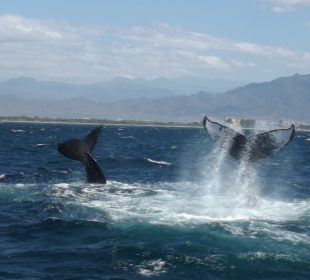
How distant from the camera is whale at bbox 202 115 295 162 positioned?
58.6 feet

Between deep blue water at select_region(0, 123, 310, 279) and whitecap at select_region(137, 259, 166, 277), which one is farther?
deep blue water at select_region(0, 123, 310, 279)

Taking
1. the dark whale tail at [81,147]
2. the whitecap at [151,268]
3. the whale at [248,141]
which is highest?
the whale at [248,141]

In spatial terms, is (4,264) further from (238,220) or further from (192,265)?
(238,220)

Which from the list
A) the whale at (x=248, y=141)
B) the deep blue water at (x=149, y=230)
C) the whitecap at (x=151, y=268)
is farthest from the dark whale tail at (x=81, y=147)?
the whitecap at (x=151, y=268)

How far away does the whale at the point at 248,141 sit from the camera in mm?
17875

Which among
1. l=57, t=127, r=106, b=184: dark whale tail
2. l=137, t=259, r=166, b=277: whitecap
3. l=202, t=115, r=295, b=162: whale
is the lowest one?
l=137, t=259, r=166, b=277: whitecap

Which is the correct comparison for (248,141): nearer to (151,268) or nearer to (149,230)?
(149,230)

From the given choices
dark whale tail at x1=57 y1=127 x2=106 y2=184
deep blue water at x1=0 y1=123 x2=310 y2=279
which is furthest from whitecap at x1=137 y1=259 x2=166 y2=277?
dark whale tail at x1=57 y1=127 x2=106 y2=184

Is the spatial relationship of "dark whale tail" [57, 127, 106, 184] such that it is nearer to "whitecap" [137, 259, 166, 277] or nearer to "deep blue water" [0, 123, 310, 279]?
"deep blue water" [0, 123, 310, 279]

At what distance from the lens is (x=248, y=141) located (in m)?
18.9

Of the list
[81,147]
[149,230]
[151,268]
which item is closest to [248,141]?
[149,230]

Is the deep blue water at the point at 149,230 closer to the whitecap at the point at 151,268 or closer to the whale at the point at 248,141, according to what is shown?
the whitecap at the point at 151,268

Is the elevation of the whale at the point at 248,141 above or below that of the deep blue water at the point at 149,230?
above

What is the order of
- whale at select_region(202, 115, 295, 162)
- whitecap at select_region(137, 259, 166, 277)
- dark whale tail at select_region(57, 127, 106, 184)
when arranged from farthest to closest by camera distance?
dark whale tail at select_region(57, 127, 106, 184)
whale at select_region(202, 115, 295, 162)
whitecap at select_region(137, 259, 166, 277)
